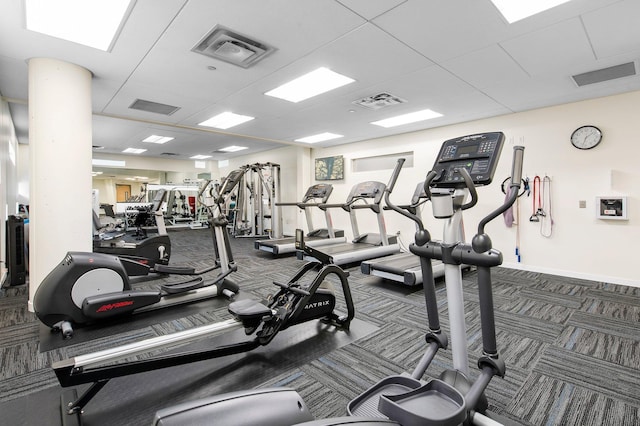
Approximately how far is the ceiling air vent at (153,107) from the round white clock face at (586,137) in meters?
5.94

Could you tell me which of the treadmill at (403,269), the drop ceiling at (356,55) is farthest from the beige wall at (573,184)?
the treadmill at (403,269)

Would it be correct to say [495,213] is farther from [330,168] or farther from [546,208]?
[330,168]

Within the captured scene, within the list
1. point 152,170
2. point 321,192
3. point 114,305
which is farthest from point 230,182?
point 152,170

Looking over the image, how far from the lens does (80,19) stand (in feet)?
8.15

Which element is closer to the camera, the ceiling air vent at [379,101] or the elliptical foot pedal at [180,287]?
the elliptical foot pedal at [180,287]

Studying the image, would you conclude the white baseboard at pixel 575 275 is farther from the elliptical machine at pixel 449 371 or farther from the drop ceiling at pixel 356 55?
the elliptical machine at pixel 449 371

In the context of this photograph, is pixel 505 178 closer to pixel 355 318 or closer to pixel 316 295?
pixel 355 318

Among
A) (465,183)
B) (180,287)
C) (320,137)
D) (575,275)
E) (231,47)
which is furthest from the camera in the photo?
(320,137)

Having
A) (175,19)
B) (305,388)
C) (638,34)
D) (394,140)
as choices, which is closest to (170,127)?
(175,19)

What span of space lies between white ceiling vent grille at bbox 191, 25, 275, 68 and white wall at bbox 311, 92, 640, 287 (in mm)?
4164

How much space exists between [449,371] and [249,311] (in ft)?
4.43

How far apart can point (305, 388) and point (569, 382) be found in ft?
5.50

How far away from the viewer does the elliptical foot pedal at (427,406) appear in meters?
1.08

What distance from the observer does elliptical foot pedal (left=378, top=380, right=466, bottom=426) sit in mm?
1082
